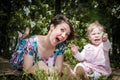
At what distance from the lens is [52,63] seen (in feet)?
13.8

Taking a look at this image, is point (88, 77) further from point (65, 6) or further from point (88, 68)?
point (65, 6)

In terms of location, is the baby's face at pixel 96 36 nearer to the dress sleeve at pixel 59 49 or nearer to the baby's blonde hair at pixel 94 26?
the baby's blonde hair at pixel 94 26

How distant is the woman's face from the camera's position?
3951mm

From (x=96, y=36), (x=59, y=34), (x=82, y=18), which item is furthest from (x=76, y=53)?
(x=82, y=18)

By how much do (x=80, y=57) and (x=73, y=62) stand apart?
2.76 feet

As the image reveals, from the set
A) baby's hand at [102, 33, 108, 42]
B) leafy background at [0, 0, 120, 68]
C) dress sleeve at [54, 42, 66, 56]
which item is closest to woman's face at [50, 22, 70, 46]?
dress sleeve at [54, 42, 66, 56]

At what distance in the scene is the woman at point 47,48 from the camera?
156 inches

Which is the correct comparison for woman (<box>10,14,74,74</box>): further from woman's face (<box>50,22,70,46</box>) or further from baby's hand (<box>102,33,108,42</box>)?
baby's hand (<box>102,33,108,42</box>)

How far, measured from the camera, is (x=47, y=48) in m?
4.14

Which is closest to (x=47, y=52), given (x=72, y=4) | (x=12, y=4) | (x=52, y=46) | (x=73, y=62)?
(x=52, y=46)

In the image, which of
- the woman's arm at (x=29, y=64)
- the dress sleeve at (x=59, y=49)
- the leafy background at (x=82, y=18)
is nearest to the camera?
the woman's arm at (x=29, y=64)

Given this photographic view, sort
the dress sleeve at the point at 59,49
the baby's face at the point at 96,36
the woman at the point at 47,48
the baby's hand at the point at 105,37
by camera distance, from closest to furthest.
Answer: the woman at the point at 47,48 < the dress sleeve at the point at 59,49 < the baby's hand at the point at 105,37 < the baby's face at the point at 96,36

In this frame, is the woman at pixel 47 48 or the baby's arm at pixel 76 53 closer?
the woman at pixel 47 48

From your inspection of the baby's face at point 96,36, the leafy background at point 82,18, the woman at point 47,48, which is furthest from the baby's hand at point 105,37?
the woman at point 47,48
